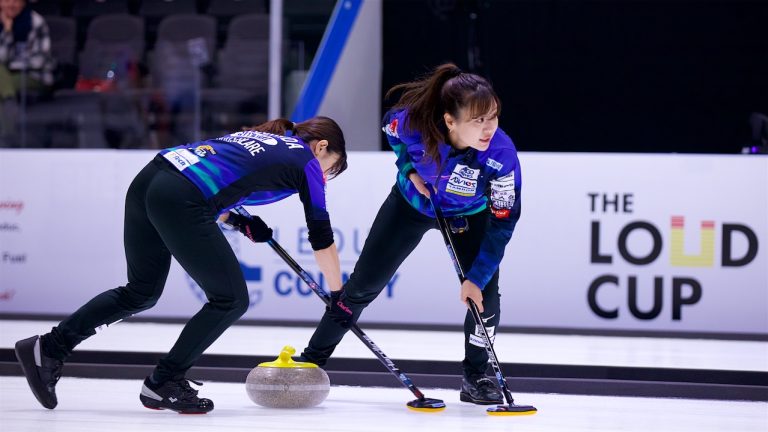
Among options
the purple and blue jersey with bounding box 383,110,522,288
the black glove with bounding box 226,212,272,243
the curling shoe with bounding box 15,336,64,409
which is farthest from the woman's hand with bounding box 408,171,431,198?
the curling shoe with bounding box 15,336,64,409

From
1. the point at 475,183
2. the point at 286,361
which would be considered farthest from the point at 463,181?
the point at 286,361

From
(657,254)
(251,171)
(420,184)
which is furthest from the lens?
(657,254)

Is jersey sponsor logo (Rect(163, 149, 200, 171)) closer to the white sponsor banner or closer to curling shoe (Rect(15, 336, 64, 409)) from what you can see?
curling shoe (Rect(15, 336, 64, 409))

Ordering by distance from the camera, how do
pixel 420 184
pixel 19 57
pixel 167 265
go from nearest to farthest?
pixel 167 265 → pixel 420 184 → pixel 19 57

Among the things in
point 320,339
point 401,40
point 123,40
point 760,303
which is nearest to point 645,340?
point 760,303

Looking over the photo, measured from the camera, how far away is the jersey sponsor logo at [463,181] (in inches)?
131

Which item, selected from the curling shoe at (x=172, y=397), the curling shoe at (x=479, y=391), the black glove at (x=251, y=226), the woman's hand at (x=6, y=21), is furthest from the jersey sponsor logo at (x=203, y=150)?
the woman's hand at (x=6, y=21)

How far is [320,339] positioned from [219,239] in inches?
24.7

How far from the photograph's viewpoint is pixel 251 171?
3.10m

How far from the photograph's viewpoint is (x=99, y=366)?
4.01m

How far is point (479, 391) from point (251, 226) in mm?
923

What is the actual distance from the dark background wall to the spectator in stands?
230 centimetres

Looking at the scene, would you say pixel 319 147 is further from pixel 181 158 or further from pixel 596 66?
pixel 596 66

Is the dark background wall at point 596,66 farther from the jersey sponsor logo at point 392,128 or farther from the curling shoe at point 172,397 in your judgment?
the curling shoe at point 172,397
